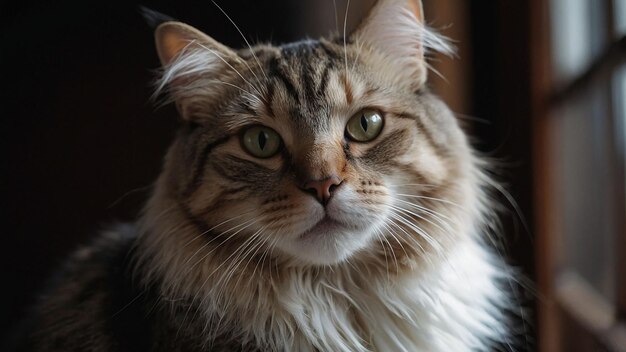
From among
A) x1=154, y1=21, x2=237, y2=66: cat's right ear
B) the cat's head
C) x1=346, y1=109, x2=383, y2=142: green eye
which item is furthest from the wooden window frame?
x1=154, y1=21, x2=237, y2=66: cat's right ear

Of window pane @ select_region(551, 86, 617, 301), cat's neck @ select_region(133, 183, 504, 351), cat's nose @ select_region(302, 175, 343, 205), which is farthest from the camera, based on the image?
window pane @ select_region(551, 86, 617, 301)

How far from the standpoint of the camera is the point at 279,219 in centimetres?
104

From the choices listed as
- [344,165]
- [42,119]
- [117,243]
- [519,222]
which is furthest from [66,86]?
[519,222]

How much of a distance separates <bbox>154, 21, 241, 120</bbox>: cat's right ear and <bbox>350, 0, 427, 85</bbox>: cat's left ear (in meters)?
0.30

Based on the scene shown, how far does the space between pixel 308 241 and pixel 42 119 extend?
5.01ft

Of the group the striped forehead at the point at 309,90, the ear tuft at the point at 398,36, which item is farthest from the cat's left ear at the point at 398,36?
the striped forehead at the point at 309,90

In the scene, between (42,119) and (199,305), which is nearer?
(199,305)

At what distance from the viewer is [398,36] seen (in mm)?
1308

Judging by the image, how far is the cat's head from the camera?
1.06 meters

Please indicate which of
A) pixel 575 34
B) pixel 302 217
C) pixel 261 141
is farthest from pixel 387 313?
pixel 575 34

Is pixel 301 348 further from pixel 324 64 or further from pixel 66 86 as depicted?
pixel 66 86

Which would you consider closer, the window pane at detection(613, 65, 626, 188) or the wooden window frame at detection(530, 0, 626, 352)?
the window pane at detection(613, 65, 626, 188)

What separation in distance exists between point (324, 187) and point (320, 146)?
3.8 inches

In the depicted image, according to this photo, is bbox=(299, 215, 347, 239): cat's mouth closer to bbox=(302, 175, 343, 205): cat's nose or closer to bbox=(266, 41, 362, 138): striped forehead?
bbox=(302, 175, 343, 205): cat's nose
